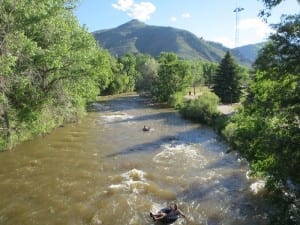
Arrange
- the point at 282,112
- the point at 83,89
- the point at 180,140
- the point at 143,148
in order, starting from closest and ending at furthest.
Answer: the point at 282,112
the point at 83,89
the point at 143,148
the point at 180,140

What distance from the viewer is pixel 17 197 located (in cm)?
2133

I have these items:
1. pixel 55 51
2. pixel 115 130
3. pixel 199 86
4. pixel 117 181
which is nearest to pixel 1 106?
pixel 55 51

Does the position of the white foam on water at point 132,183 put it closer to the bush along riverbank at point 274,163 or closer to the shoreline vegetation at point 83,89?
the shoreline vegetation at point 83,89

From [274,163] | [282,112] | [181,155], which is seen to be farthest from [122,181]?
[282,112]

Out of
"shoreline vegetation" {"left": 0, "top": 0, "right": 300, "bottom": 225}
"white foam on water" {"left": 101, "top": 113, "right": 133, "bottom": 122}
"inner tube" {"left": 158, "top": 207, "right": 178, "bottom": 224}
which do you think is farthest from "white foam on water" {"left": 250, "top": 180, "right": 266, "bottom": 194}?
"white foam on water" {"left": 101, "top": 113, "right": 133, "bottom": 122}

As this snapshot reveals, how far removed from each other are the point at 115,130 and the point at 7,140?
19.2 metres

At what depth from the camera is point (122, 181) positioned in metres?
24.1

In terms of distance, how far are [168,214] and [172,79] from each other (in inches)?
2109

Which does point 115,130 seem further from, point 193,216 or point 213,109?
point 193,216

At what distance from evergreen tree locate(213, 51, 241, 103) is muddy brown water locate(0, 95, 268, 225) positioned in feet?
78.3

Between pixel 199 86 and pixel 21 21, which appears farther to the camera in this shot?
pixel 199 86

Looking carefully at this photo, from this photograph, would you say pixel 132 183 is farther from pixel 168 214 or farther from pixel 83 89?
pixel 83 89

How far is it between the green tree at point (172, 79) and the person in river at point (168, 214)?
167 feet

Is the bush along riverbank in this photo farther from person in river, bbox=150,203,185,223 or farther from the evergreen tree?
the evergreen tree
